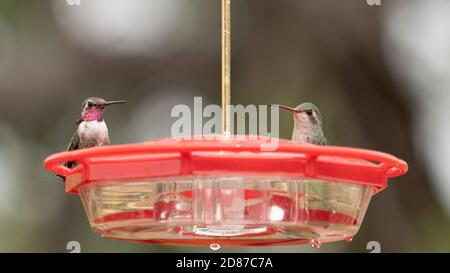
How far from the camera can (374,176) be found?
9.70 ft

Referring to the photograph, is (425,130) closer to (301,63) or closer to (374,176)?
(301,63)

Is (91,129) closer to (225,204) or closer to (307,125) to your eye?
(307,125)

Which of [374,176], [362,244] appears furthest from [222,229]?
[362,244]

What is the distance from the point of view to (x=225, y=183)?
280cm

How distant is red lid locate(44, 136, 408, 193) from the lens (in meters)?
2.61

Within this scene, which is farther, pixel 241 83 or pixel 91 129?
pixel 241 83

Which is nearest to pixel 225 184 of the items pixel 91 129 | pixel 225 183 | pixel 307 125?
pixel 225 183

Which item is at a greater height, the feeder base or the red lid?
the red lid

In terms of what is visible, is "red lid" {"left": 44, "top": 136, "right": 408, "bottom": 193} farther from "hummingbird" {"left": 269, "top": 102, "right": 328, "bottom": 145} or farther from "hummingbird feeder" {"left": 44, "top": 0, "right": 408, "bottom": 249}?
"hummingbird" {"left": 269, "top": 102, "right": 328, "bottom": 145}

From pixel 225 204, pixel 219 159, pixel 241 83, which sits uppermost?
pixel 241 83

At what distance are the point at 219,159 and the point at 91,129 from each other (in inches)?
67.9

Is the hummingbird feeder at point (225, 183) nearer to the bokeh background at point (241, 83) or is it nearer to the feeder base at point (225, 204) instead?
the feeder base at point (225, 204)

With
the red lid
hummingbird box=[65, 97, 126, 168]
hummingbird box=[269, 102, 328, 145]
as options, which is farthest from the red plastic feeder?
hummingbird box=[65, 97, 126, 168]
